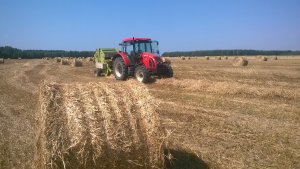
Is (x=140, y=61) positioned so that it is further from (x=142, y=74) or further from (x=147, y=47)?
(x=142, y=74)

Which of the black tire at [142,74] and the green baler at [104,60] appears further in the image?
the green baler at [104,60]

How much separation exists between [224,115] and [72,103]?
4.89 m

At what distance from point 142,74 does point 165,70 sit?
120 cm

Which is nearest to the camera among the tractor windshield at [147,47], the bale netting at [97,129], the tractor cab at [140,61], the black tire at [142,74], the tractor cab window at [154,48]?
the bale netting at [97,129]

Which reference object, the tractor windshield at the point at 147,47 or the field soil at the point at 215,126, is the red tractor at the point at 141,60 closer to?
the tractor windshield at the point at 147,47

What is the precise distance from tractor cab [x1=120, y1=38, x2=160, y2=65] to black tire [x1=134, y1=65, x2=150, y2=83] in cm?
62

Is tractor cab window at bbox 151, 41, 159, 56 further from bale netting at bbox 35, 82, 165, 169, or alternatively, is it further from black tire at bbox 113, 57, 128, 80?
bale netting at bbox 35, 82, 165, 169

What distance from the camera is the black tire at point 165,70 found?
15.7 meters

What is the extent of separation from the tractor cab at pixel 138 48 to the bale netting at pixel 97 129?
34.0 ft

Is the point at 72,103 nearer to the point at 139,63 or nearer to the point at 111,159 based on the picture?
the point at 111,159

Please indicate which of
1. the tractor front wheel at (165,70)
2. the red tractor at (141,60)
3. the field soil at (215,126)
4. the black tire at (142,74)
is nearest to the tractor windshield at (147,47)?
the red tractor at (141,60)

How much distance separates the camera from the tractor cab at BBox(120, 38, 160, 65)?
15773 millimetres

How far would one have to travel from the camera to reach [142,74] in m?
15.3

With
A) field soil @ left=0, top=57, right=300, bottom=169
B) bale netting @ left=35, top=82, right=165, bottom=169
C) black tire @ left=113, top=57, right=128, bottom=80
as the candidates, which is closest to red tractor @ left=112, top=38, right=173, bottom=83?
black tire @ left=113, top=57, right=128, bottom=80
